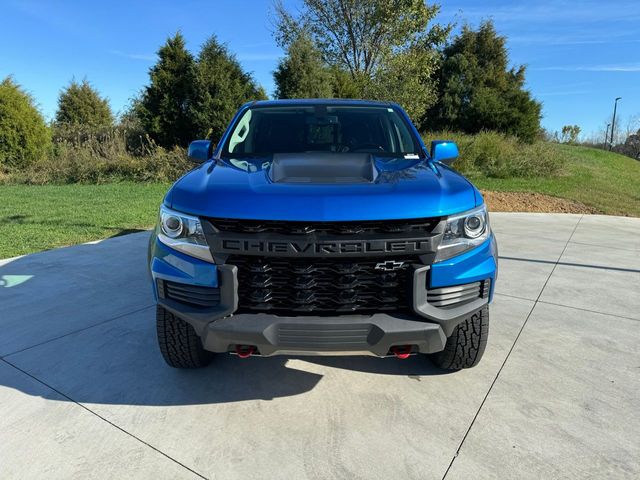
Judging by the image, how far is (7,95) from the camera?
617 inches

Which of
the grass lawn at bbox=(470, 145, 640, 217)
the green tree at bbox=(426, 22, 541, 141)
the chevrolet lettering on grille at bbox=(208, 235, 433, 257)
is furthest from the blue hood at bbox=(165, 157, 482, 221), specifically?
the green tree at bbox=(426, 22, 541, 141)

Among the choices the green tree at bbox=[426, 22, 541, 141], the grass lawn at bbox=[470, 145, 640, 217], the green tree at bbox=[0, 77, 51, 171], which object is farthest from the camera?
the green tree at bbox=[426, 22, 541, 141]

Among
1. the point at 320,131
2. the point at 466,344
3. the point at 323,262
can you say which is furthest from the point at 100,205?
the point at 466,344

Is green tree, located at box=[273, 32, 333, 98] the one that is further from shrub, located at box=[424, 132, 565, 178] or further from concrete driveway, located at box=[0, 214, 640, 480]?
concrete driveway, located at box=[0, 214, 640, 480]

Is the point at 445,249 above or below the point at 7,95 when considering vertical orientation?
below

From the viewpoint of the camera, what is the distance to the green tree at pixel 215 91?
1493 centimetres

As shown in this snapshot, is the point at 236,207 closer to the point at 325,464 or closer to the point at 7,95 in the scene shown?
the point at 325,464

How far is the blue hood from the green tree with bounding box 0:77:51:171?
17.1m

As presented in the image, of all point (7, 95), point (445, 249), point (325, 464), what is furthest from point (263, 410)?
point (7, 95)

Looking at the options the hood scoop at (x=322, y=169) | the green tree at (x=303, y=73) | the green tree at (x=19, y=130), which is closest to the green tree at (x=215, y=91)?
the green tree at (x=303, y=73)

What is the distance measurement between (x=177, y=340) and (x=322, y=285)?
104 cm

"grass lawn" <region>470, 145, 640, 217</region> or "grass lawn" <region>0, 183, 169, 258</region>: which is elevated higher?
"grass lawn" <region>0, 183, 169, 258</region>

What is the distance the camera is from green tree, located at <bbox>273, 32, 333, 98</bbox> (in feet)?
52.2

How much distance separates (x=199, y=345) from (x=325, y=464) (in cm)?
104
